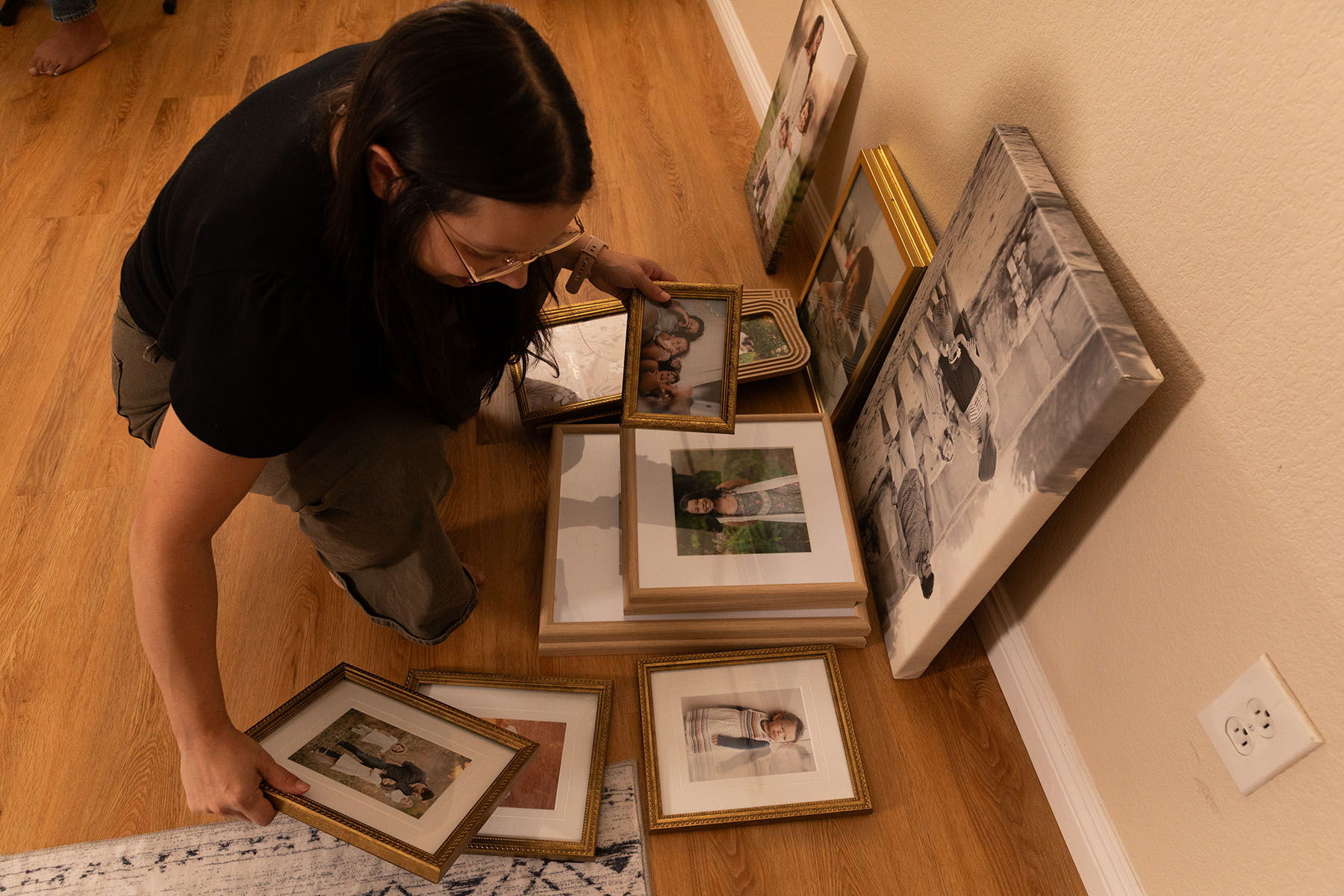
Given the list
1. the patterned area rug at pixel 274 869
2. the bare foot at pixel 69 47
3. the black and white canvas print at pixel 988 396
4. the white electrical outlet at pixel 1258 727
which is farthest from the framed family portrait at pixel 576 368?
the bare foot at pixel 69 47

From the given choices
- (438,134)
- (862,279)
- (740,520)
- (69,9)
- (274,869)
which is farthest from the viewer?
(69,9)

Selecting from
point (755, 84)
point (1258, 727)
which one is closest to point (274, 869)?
point (1258, 727)

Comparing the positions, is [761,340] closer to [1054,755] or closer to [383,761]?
[1054,755]

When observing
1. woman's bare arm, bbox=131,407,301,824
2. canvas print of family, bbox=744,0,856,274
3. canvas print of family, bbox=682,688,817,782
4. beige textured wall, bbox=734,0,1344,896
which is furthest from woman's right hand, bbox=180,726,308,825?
canvas print of family, bbox=744,0,856,274

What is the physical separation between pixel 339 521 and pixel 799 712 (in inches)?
28.6

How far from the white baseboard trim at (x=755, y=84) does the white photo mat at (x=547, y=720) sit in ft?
3.89

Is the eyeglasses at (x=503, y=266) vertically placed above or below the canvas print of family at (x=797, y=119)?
above

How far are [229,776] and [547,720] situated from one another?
45 cm

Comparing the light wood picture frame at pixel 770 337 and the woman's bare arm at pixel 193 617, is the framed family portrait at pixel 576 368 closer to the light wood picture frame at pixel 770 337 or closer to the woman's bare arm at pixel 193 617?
the light wood picture frame at pixel 770 337

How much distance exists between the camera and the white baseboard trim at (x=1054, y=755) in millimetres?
1115

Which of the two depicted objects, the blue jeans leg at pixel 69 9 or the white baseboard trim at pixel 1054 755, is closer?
the white baseboard trim at pixel 1054 755

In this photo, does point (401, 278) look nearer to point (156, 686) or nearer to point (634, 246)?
point (156, 686)

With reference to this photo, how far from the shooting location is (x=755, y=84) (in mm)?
2385

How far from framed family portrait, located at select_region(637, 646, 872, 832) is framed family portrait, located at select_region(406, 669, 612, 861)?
0.27 ft
